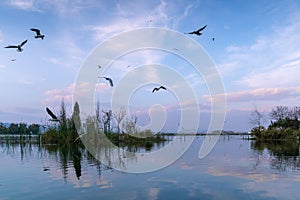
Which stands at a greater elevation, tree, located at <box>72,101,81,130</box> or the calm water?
tree, located at <box>72,101,81,130</box>

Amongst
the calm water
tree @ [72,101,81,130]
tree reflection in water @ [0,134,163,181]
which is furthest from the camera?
tree @ [72,101,81,130]

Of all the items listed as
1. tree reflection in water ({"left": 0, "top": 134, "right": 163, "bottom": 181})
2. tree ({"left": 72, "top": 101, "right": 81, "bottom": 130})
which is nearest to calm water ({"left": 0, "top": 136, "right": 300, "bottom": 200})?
tree reflection in water ({"left": 0, "top": 134, "right": 163, "bottom": 181})

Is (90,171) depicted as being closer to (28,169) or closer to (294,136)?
(28,169)

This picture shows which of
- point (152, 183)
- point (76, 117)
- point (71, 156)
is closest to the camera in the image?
point (152, 183)

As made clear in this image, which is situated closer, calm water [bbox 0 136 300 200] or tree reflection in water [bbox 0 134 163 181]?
calm water [bbox 0 136 300 200]

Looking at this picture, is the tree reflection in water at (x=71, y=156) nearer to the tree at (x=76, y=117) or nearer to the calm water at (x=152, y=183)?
the calm water at (x=152, y=183)

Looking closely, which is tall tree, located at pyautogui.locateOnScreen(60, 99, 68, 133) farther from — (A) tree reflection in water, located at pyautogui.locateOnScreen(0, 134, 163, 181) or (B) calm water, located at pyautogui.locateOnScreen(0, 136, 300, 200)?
(B) calm water, located at pyautogui.locateOnScreen(0, 136, 300, 200)

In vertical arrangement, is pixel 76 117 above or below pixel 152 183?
above

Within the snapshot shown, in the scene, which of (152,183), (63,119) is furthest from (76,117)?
(152,183)

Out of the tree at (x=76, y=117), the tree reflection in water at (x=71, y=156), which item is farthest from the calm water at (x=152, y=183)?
the tree at (x=76, y=117)

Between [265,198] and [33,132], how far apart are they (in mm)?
51832

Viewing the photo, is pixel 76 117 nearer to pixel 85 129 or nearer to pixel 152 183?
pixel 85 129

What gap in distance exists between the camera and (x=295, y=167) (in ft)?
53.5

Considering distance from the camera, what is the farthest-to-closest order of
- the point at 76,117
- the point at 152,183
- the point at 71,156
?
the point at 76,117, the point at 71,156, the point at 152,183
